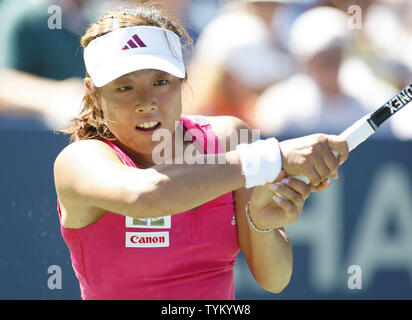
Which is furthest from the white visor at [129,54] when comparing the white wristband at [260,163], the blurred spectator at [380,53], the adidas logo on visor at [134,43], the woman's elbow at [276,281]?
the blurred spectator at [380,53]

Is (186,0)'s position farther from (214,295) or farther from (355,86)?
(214,295)

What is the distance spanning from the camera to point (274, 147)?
1.70 meters

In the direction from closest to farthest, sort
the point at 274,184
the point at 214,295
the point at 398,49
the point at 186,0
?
the point at 274,184 < the point at 214,295 < the point at 186,0 < the point at 398,49

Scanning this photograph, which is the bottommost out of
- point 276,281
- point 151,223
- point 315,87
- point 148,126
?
point 276,281

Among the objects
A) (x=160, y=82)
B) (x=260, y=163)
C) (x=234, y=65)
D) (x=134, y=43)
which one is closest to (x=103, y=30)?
(x=134, y=43)

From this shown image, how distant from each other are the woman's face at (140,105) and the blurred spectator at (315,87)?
1.31m

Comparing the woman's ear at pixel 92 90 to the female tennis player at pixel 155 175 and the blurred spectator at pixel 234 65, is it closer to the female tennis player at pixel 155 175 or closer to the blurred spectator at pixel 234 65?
the female tennis player at pixel 155 175

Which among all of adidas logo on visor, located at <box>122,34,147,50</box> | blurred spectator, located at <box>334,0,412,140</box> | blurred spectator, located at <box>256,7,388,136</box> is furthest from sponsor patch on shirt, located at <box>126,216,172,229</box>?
blurred spectator, located at <box>334,0,412,140</box>

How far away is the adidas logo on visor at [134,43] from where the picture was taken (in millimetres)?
1904

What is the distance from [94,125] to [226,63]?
1.49 metres

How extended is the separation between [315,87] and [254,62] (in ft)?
1.11

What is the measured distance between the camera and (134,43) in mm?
1919

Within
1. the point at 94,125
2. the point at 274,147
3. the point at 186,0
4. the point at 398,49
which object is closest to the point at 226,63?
the point at 186,0

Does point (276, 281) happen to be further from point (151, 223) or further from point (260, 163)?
point (260, 163)
